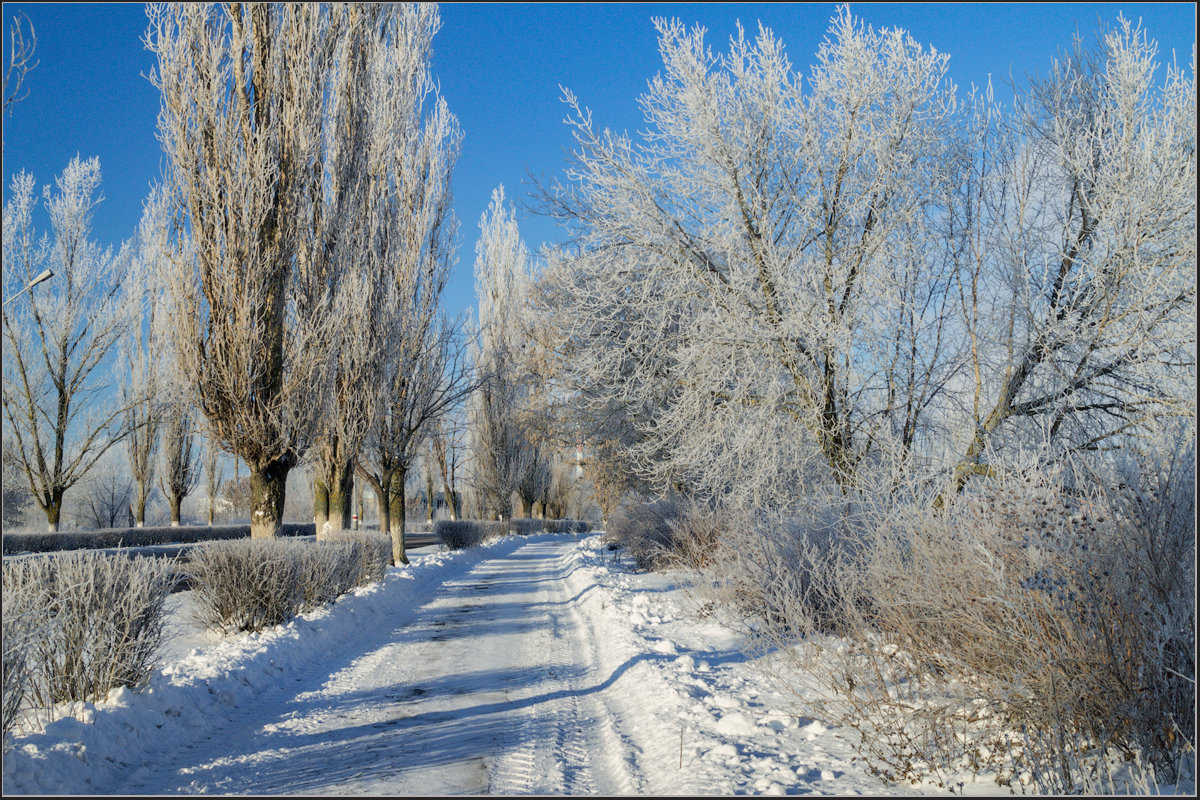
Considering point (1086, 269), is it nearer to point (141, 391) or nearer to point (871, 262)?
point (871, 262)

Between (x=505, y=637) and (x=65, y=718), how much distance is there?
15.0ft

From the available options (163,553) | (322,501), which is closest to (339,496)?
(322,501)

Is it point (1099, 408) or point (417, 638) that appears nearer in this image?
point (1099, 408)

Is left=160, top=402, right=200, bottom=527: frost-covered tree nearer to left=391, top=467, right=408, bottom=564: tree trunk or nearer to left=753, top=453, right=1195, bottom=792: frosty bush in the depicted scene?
left=391, top=467, right=408, bottom=564: tree trunk

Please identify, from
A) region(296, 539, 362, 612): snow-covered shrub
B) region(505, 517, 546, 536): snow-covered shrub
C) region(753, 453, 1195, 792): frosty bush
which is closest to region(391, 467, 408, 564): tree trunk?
region(296, 539, 362, 612): snow-covered shrub

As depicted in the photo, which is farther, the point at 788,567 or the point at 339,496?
the point at 339,496

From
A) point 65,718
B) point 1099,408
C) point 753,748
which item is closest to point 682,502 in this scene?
point 1099,408

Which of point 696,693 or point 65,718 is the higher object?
point 65,718

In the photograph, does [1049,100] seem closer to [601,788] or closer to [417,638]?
[601,788]

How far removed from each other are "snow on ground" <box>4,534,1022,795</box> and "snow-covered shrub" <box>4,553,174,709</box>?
10.6 inches

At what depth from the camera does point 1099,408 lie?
22.7 feet

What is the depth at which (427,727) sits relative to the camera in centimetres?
456

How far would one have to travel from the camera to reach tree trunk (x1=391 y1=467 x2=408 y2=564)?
1623 cm

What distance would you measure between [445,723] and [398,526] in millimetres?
12681
